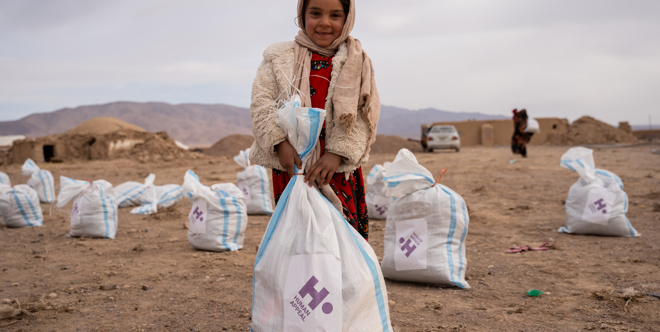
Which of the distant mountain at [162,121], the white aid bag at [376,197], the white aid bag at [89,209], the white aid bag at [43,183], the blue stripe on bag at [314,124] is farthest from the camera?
the distant mountain at [162,121]

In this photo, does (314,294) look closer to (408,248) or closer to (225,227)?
(408,248)

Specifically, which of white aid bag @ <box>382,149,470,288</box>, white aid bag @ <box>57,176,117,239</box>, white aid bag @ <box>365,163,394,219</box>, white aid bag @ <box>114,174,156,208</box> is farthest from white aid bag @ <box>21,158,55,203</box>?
white aid bag @ <box>382,149,470,288</box>

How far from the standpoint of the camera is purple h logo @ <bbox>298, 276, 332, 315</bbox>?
A: 1.62 metres

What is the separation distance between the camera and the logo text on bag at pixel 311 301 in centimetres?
162

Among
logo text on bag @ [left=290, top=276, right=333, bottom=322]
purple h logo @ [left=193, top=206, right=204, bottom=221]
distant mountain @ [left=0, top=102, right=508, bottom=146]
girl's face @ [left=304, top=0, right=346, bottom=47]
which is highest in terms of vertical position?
distant mountain @ [left=0, top=102, right=508, bottom=146]

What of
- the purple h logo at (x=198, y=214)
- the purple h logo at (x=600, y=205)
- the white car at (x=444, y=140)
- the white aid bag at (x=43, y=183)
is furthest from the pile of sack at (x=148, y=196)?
the white car at (x=444, y=140)

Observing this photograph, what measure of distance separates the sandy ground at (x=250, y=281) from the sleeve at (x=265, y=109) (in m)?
1.01

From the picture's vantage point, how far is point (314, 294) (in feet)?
5.33

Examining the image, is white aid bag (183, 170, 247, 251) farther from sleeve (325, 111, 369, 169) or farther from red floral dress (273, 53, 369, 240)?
sleeve (325, 111, 369, 169)

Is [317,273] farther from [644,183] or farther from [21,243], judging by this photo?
[644,183]

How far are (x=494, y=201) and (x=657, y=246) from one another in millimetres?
2464

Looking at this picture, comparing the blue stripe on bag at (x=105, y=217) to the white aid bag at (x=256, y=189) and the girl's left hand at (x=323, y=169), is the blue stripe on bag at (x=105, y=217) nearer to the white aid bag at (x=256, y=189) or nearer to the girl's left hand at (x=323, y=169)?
the white aid bag at (x=256, y=189)

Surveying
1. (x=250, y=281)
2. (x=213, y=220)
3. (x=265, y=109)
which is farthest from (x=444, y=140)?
(x=265, y=109)

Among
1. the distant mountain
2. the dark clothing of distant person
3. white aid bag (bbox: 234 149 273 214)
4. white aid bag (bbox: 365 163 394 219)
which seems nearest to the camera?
white aid bag (bbox: 365 163 394 219)
